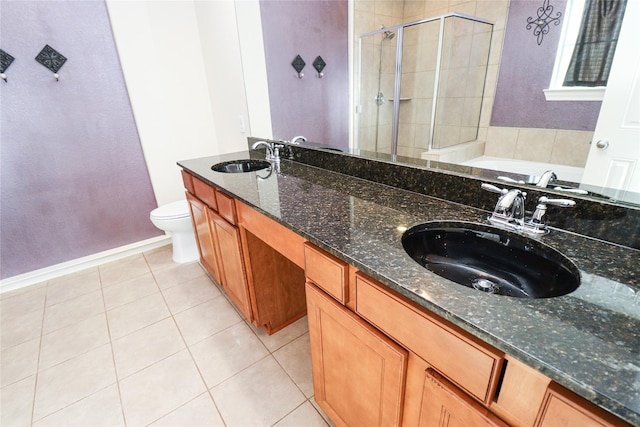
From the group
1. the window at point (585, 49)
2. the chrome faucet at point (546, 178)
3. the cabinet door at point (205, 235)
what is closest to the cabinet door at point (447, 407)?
the chrome faucet at point (546, 178)

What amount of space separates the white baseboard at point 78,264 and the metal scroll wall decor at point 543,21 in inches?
117

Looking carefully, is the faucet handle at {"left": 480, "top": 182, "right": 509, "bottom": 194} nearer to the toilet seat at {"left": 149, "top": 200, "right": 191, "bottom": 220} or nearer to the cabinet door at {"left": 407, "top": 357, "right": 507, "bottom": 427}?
the cabinet door at {"left": 407, "top": 357, "right": 507, "bottom": 427}

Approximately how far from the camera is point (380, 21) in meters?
1.60

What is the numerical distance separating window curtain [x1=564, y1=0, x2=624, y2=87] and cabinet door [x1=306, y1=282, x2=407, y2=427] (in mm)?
938

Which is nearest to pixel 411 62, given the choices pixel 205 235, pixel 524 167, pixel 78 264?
pixel 524 167

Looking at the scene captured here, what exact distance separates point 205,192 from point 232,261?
0.45 meters

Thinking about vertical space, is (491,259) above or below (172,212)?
above

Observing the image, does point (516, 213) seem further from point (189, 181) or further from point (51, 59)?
point (51, 59)

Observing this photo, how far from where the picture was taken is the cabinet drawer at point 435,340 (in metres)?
0.56

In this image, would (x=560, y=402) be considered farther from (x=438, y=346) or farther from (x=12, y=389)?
(x=12, y=389)

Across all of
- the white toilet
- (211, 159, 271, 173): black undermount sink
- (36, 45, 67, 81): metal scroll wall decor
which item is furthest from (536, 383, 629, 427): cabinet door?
(36, 45, 67, 81): metal scroll wall decor

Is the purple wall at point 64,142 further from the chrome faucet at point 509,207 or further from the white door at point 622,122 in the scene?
the white door at point 622,122

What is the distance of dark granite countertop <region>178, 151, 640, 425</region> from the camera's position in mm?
452

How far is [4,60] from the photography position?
74.9 inches
